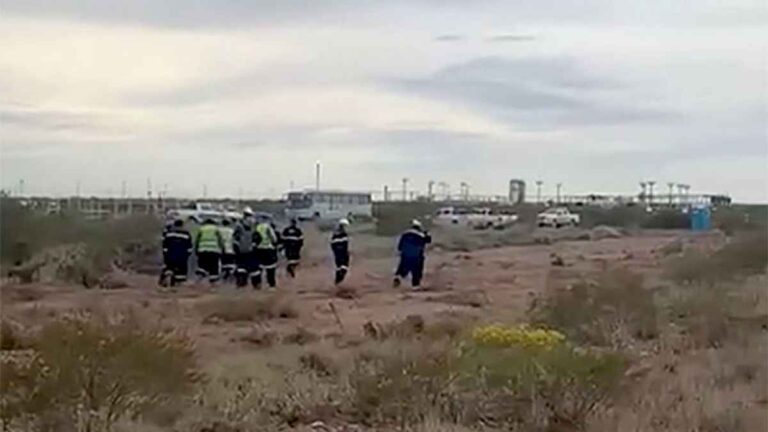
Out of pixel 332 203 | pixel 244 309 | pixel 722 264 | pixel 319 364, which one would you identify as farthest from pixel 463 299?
pixel 332 203

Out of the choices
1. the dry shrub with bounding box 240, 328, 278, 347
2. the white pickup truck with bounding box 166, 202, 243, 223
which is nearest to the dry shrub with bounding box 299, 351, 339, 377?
the dry shrub with bounding box 240, 328, 278, 347

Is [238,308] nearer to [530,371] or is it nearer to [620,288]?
[620,288]

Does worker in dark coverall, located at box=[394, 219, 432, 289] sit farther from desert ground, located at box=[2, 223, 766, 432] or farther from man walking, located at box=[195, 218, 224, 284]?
man walking, located at box=[195, 218, 224, 284]

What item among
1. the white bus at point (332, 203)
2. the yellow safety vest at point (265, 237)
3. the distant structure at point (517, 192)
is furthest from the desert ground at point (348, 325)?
the distant structure at point (517, 192)

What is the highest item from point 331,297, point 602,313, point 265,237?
point 265,237

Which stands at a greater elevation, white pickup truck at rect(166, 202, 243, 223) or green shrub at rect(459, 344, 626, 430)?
white pickup truck at rect(166, 202, 243, 223)

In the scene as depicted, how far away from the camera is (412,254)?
38.8 meters

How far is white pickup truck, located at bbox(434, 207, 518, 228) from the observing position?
104 metres

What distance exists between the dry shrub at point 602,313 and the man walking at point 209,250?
896 centimetres

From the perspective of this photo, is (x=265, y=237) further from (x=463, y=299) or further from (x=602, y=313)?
(x=602, y=313)

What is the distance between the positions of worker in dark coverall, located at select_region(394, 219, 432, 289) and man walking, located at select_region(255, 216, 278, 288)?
11.0 ft

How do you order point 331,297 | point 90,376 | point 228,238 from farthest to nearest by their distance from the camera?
point 228,238
point 331,297
point 90,376

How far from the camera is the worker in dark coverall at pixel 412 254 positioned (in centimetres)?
3812

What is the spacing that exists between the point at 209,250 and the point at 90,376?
21.6 meters
